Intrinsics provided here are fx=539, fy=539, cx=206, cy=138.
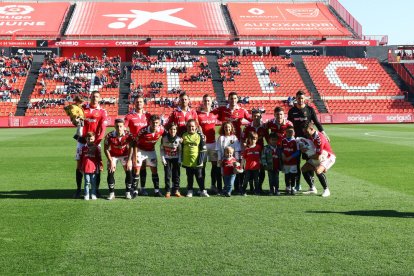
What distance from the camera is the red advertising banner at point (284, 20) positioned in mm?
65188

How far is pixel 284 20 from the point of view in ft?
224

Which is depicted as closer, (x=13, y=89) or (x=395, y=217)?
(x=395, y=217)

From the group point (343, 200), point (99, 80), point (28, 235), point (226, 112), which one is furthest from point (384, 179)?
point (99, 80)

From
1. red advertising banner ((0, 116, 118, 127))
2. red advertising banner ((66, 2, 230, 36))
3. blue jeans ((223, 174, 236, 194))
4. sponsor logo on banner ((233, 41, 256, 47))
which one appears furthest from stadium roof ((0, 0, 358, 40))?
blue jeans ((223, 174, 236, 194))

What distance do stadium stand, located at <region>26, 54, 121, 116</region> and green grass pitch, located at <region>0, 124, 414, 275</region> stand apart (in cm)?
3920

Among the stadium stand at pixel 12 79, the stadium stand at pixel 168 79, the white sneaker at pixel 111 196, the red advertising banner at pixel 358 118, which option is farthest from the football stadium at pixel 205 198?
the stadium stand at pixel 168 79

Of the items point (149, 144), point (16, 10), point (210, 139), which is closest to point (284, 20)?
point (16, 10)

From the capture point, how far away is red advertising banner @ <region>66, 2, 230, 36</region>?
63.8 metres

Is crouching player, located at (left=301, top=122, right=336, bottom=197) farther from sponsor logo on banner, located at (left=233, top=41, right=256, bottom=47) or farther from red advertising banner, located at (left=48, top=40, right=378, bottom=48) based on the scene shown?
sponsor logo on banner, located at (left=233, top=41, right=256, bottom=47)

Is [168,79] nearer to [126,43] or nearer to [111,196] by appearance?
[126,43]

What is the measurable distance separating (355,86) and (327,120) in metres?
10.8

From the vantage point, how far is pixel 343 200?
10617mm

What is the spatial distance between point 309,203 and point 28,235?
5.27 meters

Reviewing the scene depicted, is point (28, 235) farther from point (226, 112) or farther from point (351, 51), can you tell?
point (351, 51)
